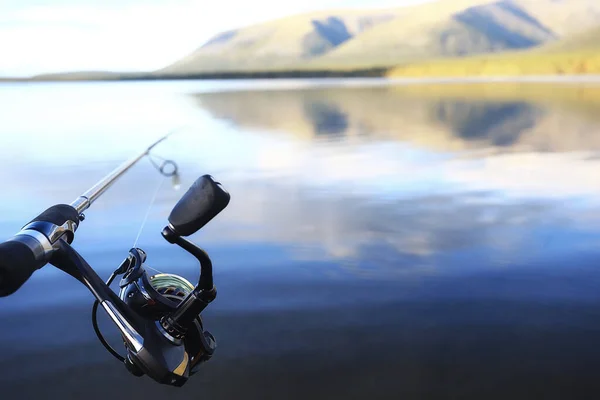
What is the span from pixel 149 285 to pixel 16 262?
55cm

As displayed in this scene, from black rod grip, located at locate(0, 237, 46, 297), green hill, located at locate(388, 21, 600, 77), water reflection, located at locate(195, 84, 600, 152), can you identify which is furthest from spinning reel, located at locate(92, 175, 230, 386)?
green hill, located at locate(388, 21, 600, 77)

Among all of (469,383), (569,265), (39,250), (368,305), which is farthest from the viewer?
(569,265)

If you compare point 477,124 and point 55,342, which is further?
point 477,124

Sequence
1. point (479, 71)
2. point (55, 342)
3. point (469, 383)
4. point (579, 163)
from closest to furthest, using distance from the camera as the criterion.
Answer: point (469, 383), point (55, 342), point (579, 163), point (479, 71)

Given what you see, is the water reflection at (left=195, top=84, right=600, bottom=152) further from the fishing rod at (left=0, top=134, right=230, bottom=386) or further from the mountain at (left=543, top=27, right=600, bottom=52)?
the mountain at (left=543, top=27, right=600, bottom=52)

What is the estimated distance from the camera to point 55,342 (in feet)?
13.0

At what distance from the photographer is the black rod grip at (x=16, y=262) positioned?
1.90 metres

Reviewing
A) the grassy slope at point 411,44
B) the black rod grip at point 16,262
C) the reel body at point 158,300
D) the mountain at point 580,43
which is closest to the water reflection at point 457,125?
the reel body at point 158,300

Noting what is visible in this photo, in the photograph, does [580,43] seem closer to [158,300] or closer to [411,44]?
[411,44]

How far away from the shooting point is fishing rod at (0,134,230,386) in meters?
1.99

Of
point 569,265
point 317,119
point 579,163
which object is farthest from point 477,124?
point 569,265

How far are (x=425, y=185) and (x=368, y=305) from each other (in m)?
4.90

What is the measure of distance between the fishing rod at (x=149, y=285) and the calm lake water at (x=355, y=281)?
3.73ft

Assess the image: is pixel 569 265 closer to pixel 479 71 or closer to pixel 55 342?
pixel 55 342
